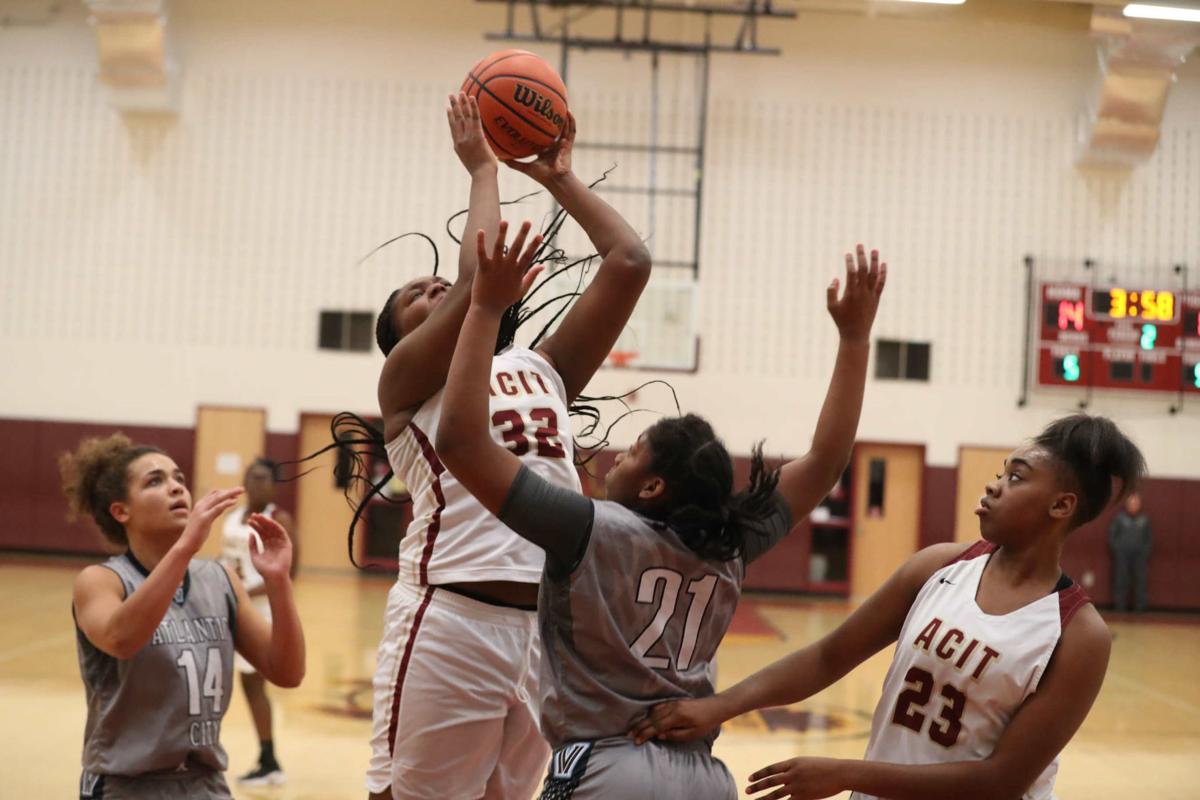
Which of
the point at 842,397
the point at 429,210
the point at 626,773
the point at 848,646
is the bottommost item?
the point at 626,773

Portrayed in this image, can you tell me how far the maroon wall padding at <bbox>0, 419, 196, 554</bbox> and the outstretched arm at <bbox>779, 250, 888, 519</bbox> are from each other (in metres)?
13.4

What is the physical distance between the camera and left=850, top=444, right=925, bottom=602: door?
1494cm

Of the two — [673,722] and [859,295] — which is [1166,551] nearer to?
[859,295]

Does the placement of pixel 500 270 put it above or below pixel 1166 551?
above

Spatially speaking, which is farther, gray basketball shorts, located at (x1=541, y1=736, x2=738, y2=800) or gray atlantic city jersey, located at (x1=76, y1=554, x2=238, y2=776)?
gray atlantic city jersey, located at (x1=76, y1=554, x2=238, y2=776)

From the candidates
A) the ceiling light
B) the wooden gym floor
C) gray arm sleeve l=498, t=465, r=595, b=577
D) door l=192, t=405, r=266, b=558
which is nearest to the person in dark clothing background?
the wooden gym floor

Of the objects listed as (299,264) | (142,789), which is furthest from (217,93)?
(142,789)

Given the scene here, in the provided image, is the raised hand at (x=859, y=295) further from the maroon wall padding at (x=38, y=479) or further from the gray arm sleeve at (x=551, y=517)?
the maroon wall padding at (x=38, y=479)

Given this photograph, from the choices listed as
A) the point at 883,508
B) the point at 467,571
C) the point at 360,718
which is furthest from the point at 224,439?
the point at 467,571

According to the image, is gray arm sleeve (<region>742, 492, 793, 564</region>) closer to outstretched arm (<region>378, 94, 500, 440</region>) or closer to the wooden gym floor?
outstretched arm (<region>378, 94, 500, 440</region>)

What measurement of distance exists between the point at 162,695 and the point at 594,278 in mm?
1440

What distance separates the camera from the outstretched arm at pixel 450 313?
257 centimetres

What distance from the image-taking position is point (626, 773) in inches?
83.1

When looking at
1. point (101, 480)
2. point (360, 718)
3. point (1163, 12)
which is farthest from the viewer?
point (1163, 12)
